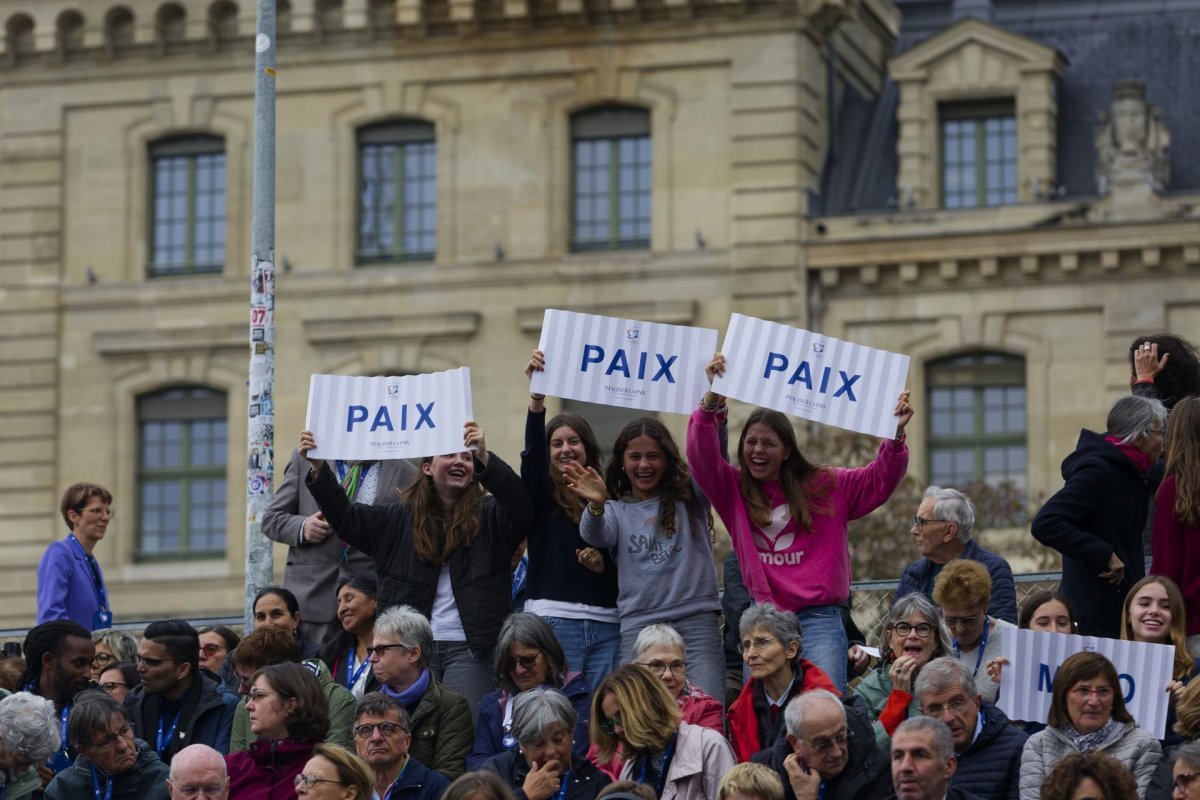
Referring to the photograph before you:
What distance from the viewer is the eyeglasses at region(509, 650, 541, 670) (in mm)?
13812

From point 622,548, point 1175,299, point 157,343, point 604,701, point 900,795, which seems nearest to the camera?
point 900,795

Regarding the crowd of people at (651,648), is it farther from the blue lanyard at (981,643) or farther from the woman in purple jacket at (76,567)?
the woman in purple jacket at (76,567)

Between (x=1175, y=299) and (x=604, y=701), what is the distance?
2115cm

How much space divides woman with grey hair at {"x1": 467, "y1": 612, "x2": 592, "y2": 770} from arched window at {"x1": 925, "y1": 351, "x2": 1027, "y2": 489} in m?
19.5

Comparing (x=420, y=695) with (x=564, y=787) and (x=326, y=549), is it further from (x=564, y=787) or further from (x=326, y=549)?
(x=326, y=549)

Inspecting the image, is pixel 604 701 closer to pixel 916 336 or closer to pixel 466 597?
pixel 466 597

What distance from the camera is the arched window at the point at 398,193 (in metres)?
34.9

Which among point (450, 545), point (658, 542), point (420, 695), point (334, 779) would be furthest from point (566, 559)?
point (334, 779)

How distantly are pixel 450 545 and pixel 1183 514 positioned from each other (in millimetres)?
3921

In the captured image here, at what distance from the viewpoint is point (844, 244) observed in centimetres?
3356

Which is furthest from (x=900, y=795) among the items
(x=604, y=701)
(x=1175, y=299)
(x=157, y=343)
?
(x=157, y=343)

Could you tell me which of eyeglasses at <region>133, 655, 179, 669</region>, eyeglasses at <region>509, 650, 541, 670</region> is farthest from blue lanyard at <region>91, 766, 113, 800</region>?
eyeglasses at <region>509, 650, 541, 670</region>

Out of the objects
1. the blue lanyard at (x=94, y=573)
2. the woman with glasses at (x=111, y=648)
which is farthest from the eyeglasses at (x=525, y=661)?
the blue lanyard at (x=94, y=573)

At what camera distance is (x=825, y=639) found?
1404 centimetres
